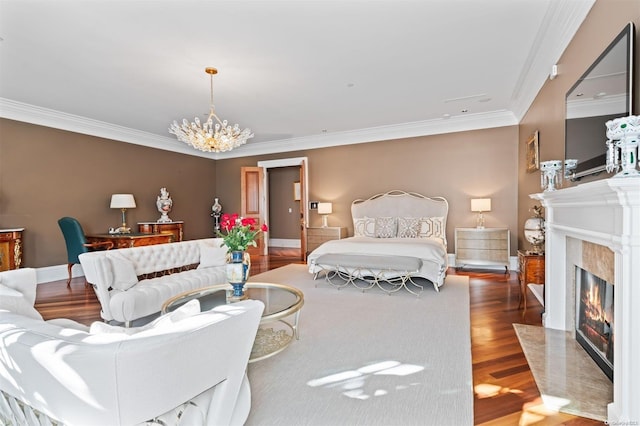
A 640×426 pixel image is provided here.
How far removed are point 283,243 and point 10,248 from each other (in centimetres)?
625

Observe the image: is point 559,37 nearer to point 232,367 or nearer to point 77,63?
point 232,367

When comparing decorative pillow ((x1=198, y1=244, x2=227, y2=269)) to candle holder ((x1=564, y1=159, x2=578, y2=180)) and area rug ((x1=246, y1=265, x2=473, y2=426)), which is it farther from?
candle holder ((x1=564, y1=159, x2=578, y2=180))

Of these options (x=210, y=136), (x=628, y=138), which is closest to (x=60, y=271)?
(x=210, y=136)

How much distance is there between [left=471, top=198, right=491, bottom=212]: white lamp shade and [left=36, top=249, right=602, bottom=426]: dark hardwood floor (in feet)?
3.79

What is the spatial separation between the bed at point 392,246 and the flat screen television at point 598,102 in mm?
2220

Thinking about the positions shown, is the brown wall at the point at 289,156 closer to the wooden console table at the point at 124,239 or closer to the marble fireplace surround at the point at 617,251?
the wooden console table at the point at 124,239

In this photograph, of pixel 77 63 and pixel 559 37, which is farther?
pixel 77 63

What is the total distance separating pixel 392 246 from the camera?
486 centimetres

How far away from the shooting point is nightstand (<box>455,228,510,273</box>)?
5.59 metres

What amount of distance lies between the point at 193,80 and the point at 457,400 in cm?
454

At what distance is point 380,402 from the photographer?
6.25 feet

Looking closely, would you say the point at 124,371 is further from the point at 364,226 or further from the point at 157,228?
the point at 157,228

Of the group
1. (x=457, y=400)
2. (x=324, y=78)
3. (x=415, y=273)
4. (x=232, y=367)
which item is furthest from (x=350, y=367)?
(x=324, y=78)

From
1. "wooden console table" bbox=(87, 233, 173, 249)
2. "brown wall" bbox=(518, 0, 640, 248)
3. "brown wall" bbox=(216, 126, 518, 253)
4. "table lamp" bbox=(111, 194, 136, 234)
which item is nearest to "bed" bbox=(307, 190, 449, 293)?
"brown wall" bbox=(216, 126, 518, 253)
